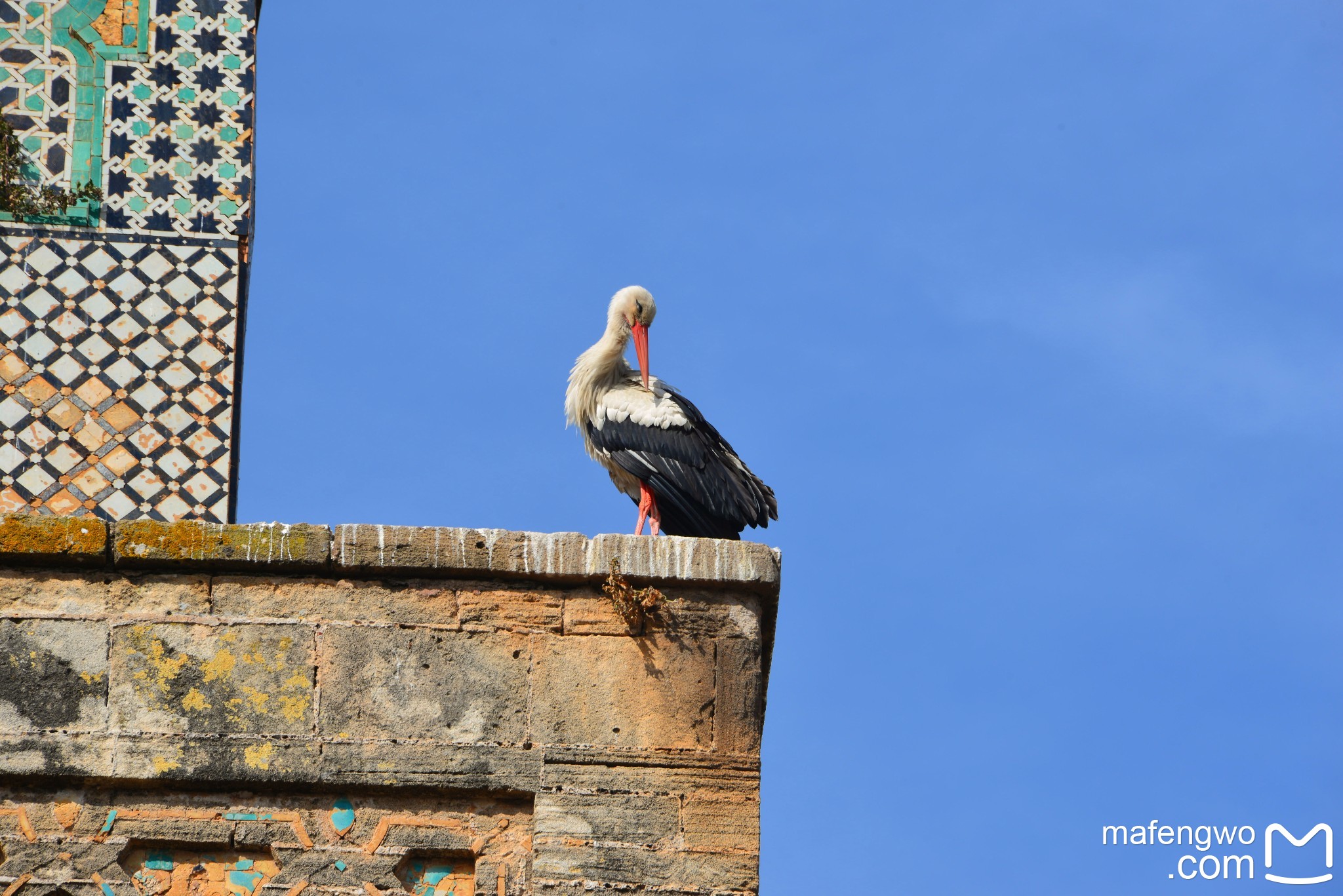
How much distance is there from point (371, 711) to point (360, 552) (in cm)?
60

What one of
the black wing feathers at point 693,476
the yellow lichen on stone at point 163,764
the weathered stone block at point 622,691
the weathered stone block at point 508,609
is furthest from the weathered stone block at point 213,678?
the black wing feathers at point 693,476

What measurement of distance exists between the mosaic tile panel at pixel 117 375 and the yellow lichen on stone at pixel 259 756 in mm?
1429

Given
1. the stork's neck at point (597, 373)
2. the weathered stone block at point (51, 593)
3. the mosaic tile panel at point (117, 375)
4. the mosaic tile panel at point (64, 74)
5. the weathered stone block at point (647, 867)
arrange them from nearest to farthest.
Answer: the weathered stone block at point (647, 867)
the weathered stone block at point (51, 593)
the mosaic tile panel at point (117, 375)
the mosaic tile panel at point (64, 74)
the stork's neck at point (597, 373)

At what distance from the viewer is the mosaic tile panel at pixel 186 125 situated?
10430mm

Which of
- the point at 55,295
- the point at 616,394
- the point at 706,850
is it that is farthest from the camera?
the point at 616,394

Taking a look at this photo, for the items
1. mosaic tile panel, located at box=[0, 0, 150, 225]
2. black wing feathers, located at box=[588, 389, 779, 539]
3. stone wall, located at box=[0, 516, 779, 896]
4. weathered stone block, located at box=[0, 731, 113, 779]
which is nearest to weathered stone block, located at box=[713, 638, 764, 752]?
stone wall, located at box=[0, 516, 779, 896]

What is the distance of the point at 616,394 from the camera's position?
38.1 feet

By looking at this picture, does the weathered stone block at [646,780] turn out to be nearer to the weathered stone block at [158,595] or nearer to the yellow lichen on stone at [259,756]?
the yellow lichen on stone at [259,756]

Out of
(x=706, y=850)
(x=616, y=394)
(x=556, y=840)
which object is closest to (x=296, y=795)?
(x=556, y=840)

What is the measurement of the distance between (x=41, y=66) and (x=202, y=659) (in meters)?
3.13

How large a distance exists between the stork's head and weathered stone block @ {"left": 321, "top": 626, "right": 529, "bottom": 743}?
10.5 ft

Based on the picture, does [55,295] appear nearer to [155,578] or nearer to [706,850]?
[155,578]

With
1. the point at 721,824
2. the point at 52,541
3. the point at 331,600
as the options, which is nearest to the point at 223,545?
the point at 331,600

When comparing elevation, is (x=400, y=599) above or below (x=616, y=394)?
below
